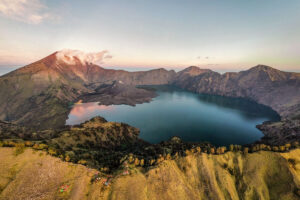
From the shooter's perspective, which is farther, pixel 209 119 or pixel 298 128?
pixel 209 119

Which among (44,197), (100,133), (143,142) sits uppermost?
(44,197)

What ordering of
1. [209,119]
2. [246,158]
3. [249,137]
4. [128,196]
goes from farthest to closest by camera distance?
[209,119] < [249,137] < [246,158] < [128,196]

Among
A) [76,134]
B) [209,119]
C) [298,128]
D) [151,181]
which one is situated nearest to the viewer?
[151,181]

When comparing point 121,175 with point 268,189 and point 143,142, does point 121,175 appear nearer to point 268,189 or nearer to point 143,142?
point 268,189

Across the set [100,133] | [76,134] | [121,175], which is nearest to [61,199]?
[121,175]

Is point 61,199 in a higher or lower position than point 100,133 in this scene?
higher

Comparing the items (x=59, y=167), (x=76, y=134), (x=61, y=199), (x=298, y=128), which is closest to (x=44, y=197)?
(x=61, y=199)
